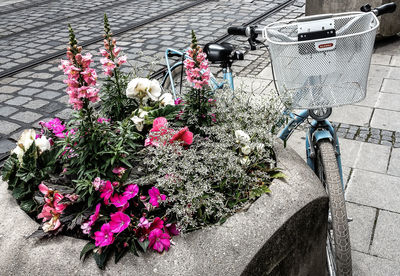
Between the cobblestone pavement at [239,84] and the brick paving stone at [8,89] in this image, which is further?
the brick paving stone at [8,89]

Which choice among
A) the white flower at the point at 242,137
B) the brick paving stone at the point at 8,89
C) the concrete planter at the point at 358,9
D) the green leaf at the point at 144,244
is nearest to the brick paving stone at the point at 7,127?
the brick paving stone at the point at 8,89

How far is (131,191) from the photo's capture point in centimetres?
188

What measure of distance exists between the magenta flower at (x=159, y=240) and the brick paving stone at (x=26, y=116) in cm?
366

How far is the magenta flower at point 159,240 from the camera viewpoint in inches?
66.4

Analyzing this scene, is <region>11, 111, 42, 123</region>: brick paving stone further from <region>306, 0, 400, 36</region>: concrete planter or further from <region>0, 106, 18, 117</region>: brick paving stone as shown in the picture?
<region>306, 0, 400, 36</region>: concrete planter

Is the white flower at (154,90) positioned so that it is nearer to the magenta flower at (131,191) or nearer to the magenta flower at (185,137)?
the magenta flower at (185,137)

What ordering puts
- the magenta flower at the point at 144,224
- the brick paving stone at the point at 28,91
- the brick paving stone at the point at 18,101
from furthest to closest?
1. the brick paving stone at the point at 28,91
2. the brick paving stone at the point at 18,101
3. the magenta flower at the point at 144,224

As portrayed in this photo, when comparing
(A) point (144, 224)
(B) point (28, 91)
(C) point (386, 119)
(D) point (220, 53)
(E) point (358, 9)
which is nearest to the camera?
(A) point (144, 224)

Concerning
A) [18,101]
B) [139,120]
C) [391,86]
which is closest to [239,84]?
[391,86]

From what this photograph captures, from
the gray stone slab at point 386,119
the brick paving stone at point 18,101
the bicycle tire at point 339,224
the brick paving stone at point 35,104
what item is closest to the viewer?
the bicycle tire at point 339,224

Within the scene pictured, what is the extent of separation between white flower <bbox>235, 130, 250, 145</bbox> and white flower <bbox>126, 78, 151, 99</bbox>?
534 mm

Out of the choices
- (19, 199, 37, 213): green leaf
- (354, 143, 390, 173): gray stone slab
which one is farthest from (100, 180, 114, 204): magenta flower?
(354, 143, 390, 173): gray stone slab

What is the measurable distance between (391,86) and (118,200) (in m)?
4.69

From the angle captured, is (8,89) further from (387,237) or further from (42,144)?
(387,237)
